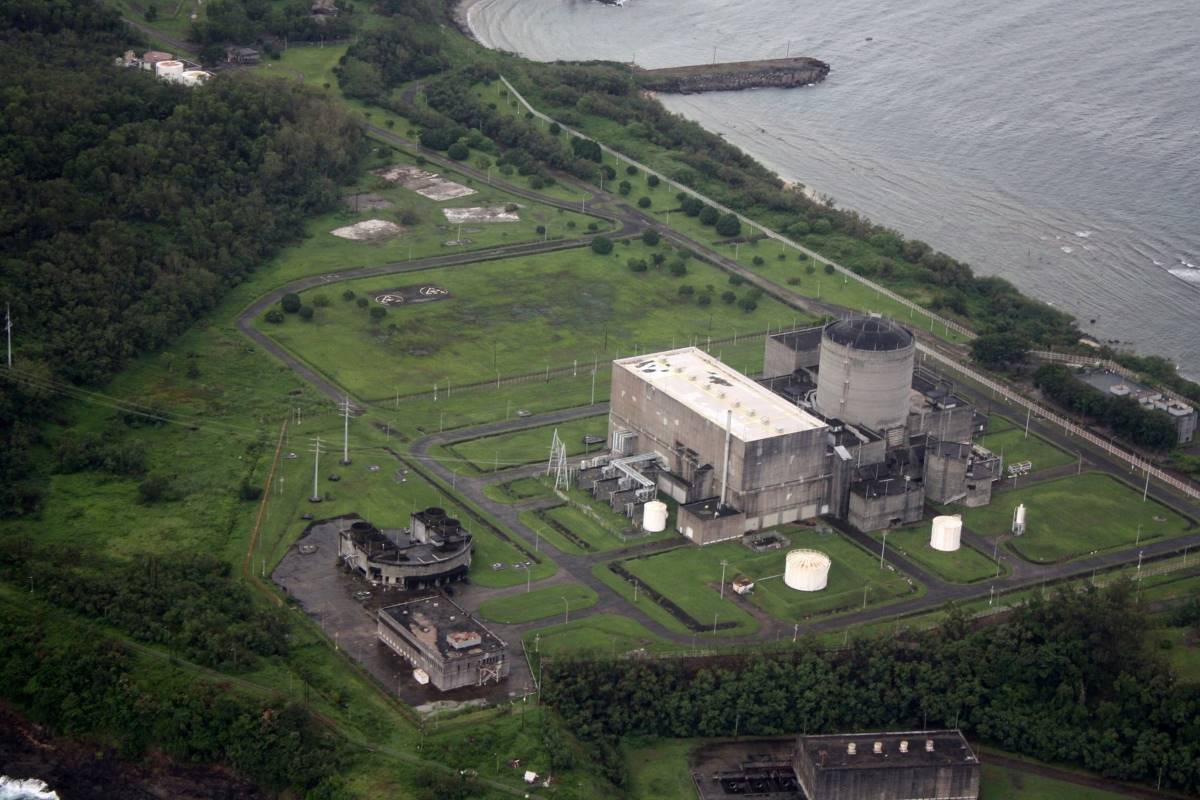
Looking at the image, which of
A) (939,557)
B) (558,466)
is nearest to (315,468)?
(558,466)

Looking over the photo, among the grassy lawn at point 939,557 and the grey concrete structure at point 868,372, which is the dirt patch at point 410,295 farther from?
the grassy lawn at point 939,557

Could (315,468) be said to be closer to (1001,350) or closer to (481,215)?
(481,215)

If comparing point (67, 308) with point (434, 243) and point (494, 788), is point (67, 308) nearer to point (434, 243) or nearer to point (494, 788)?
point (434, 243)

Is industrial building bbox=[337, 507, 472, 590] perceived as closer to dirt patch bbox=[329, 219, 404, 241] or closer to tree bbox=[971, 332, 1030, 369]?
tree bbox=[971, 332, 1030, 369]

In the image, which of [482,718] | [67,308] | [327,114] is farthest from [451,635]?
[327,114]

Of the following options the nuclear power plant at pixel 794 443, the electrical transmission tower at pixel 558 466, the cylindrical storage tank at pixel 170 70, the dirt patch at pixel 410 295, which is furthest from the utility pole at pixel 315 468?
the cylindrical storage tank at pixel 170 70

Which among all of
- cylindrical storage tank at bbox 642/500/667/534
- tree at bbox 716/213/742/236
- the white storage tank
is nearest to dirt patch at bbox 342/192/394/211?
the white storage tank
